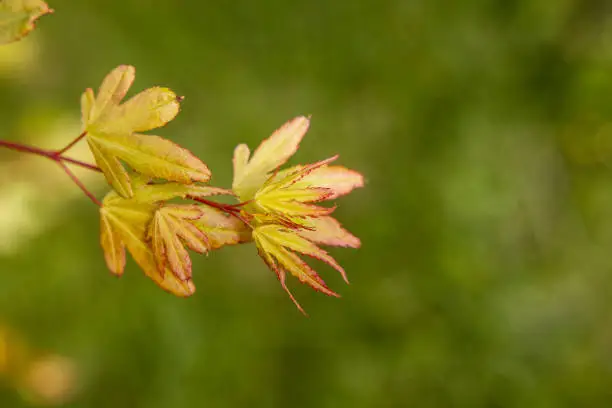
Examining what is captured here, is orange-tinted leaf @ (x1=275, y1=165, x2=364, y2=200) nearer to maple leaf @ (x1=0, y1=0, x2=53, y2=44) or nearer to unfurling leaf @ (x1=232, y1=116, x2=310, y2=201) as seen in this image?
unfurling leaf @ (x1=232, y1=116, x2=310, y2=201)

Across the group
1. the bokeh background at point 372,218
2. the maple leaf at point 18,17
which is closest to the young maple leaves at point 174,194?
the maple leaf at point 18,17

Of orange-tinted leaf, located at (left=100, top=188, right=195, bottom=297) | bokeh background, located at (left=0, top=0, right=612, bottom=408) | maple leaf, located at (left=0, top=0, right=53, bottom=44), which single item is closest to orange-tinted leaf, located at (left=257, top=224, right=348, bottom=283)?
orange-tinted leaf, located at (left=100, top=188, right=195, bottom=297)

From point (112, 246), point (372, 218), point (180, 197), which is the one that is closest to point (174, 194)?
point (180, 197)

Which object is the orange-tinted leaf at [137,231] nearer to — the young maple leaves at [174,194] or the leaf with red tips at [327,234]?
the young maple leaves at [174,194]

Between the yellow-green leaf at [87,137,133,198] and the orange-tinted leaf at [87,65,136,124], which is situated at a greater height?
the orange-tinted leaf at [87,65,136,124]

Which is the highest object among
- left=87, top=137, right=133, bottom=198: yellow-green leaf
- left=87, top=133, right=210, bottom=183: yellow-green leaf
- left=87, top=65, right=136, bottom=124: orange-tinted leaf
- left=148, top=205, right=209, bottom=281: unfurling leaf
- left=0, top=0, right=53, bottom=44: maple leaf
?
left=0, top=0, right=53, bottom=44: maple leaf

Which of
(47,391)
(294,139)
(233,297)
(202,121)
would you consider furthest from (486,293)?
(294,139)

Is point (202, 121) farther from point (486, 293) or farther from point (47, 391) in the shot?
point (486, 293)
